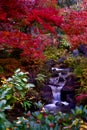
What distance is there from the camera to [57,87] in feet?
36.7

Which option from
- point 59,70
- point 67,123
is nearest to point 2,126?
point 67,123

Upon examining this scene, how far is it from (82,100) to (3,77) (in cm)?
249

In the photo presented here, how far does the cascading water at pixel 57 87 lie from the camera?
9.93 m

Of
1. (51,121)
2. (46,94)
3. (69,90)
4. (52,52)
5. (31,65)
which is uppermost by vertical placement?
(52,52)

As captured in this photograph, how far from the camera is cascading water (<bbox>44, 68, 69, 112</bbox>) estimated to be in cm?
993

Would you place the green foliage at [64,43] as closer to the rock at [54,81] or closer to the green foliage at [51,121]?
the rock at [54,81]

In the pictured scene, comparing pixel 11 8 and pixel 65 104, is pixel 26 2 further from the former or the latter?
pixel 65 104

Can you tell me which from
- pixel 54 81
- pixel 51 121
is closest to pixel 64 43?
pixel 54 81

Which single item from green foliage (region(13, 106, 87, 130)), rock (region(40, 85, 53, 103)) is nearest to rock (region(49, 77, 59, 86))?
rock (region(40, 85, 53, 103))

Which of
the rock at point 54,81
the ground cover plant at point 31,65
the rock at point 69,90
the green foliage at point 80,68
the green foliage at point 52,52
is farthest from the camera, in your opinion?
the green foliage at point 52,52

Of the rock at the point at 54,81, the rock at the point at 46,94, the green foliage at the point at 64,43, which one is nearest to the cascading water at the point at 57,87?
the rock at the point at 54,81

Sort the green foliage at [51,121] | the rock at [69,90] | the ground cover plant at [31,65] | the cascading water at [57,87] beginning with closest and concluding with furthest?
the green foliage at [51,121] → the ground cover plant at [31,65] → the cascading water at [57,87] → the rock at [69,90]

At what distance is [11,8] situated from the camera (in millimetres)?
7031

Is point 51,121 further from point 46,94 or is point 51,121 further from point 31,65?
point 31,65
